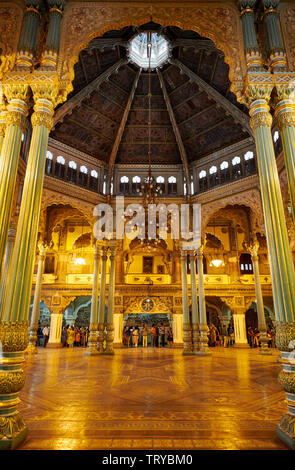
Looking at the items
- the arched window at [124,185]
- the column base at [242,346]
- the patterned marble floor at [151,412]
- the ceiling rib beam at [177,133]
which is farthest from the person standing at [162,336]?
the patterned marble floor at [151,412]

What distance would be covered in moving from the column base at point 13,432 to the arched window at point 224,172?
12.6m

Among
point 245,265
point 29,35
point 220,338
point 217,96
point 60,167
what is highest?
point 217,96

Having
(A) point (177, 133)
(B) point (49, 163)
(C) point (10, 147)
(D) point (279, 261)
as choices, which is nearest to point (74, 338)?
(B) point (49, 163)

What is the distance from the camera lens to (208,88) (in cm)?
1234

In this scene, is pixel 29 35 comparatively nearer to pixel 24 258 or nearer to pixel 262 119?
pixel 24 258

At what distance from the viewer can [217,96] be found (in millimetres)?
12367

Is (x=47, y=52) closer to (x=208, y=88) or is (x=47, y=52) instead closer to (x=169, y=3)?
(x=169, y=3)

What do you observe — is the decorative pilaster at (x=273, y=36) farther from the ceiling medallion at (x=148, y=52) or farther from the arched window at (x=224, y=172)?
the arched window at (x=224, y=172)

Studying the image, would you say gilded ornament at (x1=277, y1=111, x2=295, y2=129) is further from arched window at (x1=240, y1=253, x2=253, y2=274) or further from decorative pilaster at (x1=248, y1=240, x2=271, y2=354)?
arched window at (x1=240, y1=253, x2=253, y2=274)

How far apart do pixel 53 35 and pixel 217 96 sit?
29.1 feet

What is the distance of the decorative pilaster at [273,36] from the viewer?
506 cm

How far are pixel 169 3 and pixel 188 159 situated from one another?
946cm

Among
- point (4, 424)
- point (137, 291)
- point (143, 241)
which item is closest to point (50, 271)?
point (137, 291)

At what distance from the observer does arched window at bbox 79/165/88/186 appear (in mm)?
13949
